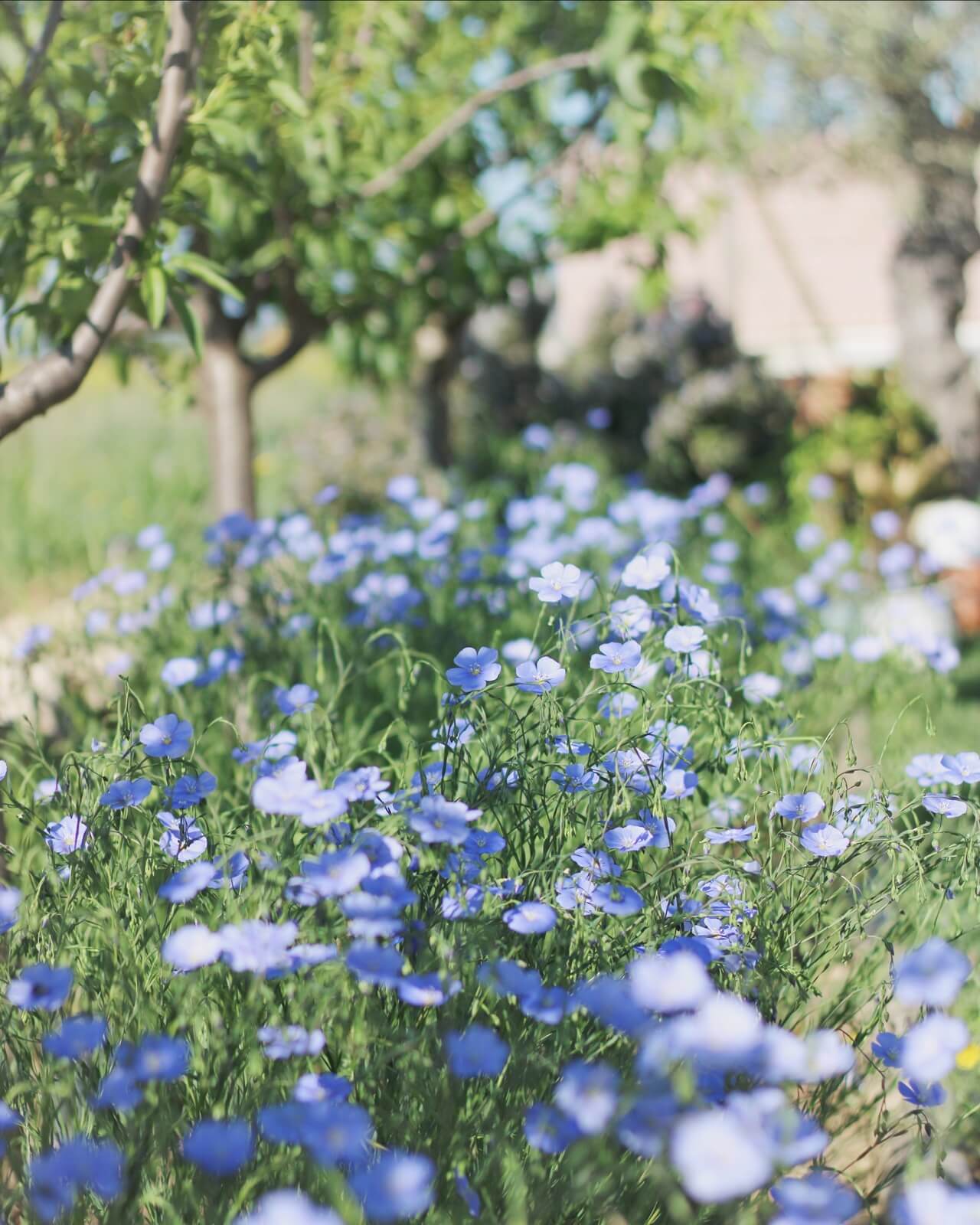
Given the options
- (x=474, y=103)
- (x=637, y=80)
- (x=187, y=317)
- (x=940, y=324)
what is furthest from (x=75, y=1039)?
(x=940, y=324)

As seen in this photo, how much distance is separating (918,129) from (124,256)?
5.32 metres

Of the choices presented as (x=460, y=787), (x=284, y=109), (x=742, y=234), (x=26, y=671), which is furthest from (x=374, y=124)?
(x=742, y=234)

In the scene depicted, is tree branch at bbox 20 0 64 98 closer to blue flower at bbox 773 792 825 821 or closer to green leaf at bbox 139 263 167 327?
green leaf at bbox 139 263 167 327

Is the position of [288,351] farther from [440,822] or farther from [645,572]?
[440,822]

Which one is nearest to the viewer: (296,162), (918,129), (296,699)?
(296,699)

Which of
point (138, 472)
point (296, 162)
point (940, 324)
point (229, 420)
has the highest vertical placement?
point (296, 162)

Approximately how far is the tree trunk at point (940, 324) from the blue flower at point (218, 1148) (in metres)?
6.14

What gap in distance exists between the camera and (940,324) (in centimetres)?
655

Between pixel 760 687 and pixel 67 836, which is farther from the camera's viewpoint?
pixel 760 687

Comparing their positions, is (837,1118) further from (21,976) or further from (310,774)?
(21,976)

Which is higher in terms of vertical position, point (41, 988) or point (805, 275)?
point (41, 988)

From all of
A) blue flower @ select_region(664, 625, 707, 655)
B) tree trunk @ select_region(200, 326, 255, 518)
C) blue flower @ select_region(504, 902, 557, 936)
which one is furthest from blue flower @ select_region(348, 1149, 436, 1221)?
tree trunk @ select_region(200, 326, 255, 518)

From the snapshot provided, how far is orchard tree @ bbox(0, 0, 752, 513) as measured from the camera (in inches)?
74.8

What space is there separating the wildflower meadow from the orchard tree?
32.9 inches
